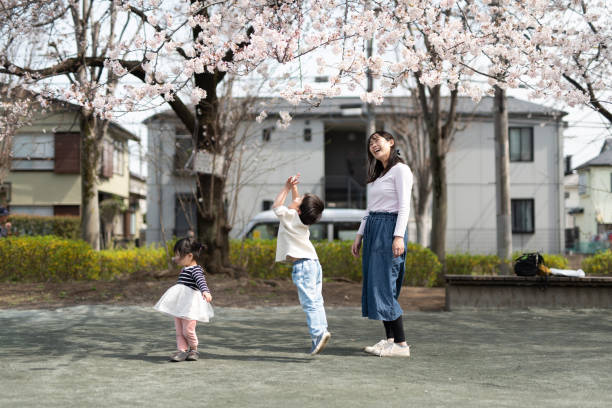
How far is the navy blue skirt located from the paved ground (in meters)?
0.43

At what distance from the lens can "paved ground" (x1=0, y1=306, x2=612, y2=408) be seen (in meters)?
3.76

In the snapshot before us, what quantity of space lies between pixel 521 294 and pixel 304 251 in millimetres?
4721

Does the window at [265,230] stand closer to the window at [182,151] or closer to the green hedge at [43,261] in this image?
the window at [182,151]

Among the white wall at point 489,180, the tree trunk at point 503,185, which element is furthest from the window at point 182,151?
the white wall at point 489,180

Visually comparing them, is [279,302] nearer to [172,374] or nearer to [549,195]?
[172,374]

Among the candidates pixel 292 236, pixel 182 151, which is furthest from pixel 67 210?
pixel 292 236

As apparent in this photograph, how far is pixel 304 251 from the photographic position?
5340mm

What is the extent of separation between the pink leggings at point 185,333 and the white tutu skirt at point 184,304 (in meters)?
0.06

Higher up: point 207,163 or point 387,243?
point 207,163

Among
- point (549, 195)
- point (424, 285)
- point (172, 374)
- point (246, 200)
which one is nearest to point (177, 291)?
point (172, 374)

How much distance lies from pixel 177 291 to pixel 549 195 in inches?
956

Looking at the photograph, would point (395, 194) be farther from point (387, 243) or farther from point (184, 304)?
point (184, 304)

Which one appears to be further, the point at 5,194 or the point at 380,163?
the point at 5,194

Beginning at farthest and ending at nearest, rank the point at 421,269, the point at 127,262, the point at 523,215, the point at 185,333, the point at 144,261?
the point at 523,215, the point at 144,261, the point at 127,262, the point at 421,269, the point at 185,333
